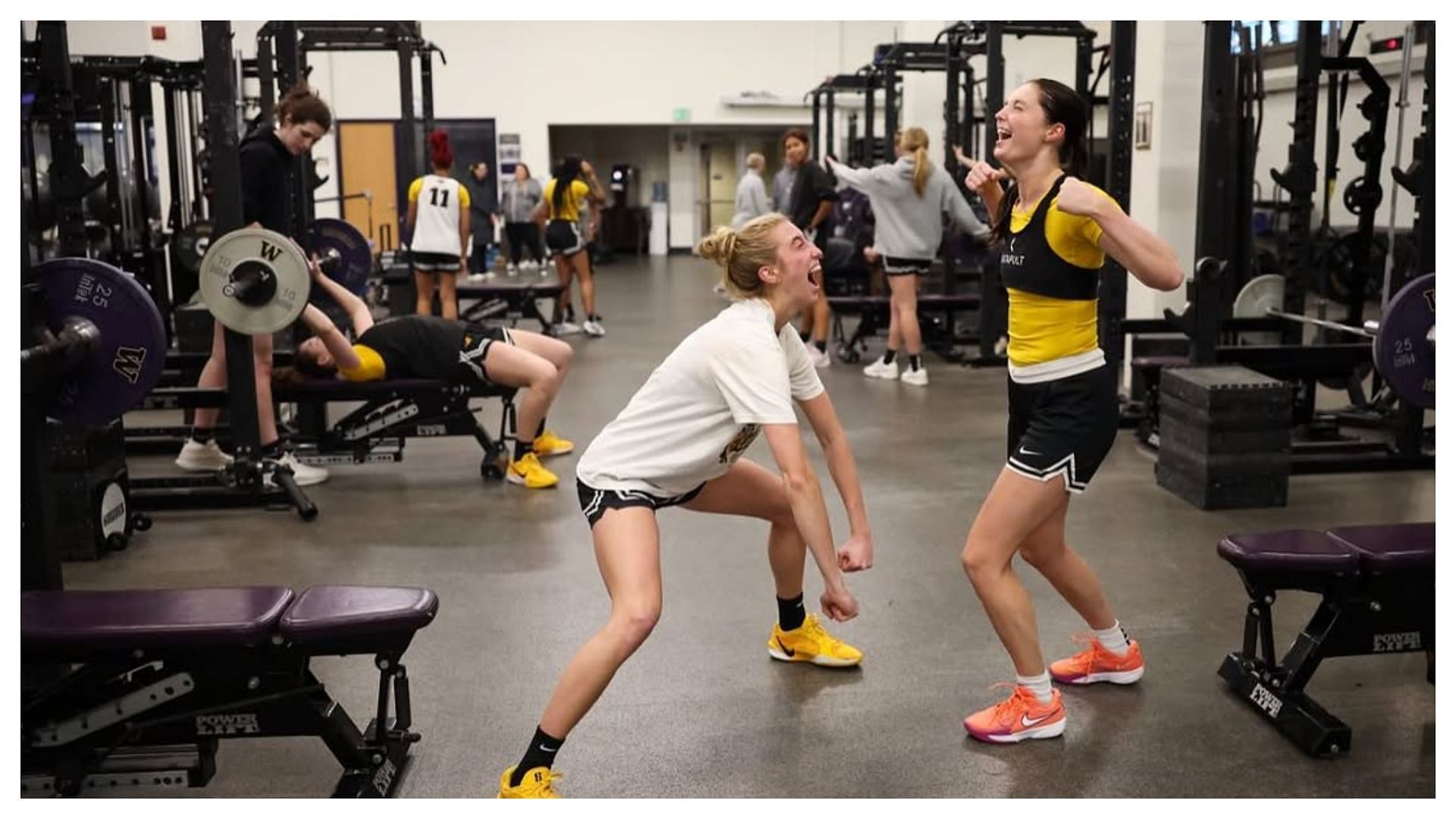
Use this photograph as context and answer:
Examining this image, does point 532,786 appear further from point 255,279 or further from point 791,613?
point 255,279

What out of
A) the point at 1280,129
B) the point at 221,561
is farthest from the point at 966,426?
the point at 1280,129

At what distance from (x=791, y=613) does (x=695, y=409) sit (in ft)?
2.74

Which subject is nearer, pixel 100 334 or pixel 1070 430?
pixel 1070 430

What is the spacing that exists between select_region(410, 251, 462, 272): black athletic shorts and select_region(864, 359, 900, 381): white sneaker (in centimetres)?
271

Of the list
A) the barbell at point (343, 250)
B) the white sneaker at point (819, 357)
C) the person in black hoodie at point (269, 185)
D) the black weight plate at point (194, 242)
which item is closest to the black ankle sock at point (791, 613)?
the person in black hoodie at point (269, 185)

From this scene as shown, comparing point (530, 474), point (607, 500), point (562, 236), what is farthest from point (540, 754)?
point (562, 236)

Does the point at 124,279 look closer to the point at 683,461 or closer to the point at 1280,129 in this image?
the point at 683,461

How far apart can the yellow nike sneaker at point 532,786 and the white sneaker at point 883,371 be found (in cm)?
528

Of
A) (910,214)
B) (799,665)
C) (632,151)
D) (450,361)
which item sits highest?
(632,151)

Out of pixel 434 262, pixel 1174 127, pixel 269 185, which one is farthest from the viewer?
pixel 434 262

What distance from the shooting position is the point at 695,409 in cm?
240

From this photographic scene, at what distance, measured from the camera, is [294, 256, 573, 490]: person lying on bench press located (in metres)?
4.82

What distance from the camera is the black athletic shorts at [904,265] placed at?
7.08 metres

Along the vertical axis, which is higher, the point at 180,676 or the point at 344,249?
the point at 344,249
